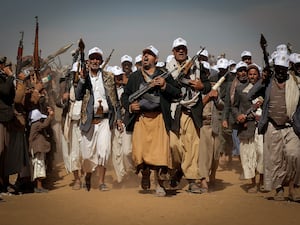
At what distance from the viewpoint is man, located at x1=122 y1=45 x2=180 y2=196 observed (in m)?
8.37

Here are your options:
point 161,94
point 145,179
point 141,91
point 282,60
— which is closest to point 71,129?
point 145,179

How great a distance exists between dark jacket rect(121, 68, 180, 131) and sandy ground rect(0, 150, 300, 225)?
129 centimetres

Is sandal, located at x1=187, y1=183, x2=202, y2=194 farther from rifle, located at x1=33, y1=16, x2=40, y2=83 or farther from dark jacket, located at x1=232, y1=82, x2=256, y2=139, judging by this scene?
rifle, located at x1=33, y1=16, x2=40, y2=83

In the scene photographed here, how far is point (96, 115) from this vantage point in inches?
361

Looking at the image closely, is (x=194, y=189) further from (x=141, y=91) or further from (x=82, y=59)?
(x=82, y=59)

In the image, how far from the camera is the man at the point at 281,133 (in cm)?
788

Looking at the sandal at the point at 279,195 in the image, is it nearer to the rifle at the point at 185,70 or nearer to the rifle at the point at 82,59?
the rifle at the point at 185,70

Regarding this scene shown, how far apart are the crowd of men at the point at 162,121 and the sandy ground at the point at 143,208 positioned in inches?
14.8

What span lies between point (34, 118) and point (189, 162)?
298 cm

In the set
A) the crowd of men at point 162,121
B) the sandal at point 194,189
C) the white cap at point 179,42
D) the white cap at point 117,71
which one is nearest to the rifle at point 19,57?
the crowd of men at point 162,121

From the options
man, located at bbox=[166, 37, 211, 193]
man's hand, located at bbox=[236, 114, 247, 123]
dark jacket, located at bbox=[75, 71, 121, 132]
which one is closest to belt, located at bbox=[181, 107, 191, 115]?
man, located at bbox=[166, 37, 211, 193]

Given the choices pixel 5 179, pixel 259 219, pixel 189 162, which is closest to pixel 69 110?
pixel 5 179

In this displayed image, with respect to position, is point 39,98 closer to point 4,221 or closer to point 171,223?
point 4,221

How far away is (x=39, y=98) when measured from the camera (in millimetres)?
9188
